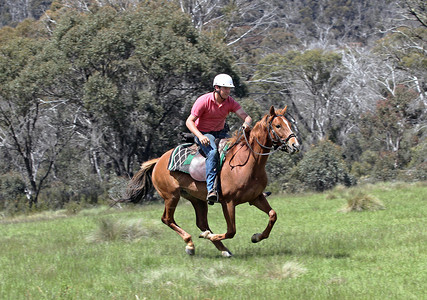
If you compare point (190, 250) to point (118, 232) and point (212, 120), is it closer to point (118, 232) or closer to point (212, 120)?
point (212, 120)

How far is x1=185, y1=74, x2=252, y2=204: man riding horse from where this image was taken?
10.0 metres

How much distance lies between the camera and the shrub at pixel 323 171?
30.3 metres

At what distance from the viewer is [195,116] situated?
33.8ft

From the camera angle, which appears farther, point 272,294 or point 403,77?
point 403,77

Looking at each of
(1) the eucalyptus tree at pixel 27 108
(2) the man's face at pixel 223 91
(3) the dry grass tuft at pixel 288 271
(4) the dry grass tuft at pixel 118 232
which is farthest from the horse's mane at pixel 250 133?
(1) the eucalyptus tree at pixel 27 108

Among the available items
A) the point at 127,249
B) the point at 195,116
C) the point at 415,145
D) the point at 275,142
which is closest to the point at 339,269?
the point at 275,142

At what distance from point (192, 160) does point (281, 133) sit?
6.11ft

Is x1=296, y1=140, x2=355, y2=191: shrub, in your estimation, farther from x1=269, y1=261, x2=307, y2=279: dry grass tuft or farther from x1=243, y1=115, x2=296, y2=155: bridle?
x1=269, y1=261, x2=307, y2=279: dry grass tuft

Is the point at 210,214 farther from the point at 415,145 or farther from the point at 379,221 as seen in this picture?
the point at 415,145

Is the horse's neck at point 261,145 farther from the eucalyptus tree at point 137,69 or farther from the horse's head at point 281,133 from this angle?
the eucalyptus tree at point 137,69

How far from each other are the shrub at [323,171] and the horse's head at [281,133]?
2088 centimetres

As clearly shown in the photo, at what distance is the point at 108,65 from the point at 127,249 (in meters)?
18.7

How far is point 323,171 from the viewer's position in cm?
3027

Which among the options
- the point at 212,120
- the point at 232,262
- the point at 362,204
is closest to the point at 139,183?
the point at 212,120
